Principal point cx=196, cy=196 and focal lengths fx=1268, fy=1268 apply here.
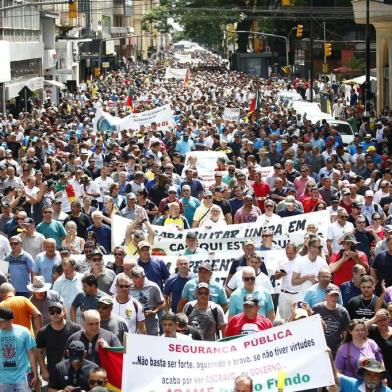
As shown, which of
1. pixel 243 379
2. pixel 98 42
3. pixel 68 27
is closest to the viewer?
pixel 243 379

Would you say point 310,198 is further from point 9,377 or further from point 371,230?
point 9,377

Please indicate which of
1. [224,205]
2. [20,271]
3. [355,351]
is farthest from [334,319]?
[224,205]

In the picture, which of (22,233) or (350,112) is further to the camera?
(350,112)

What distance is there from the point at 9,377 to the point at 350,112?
34.5 meters

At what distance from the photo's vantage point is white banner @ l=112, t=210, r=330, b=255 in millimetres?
15094

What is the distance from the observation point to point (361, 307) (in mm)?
11055

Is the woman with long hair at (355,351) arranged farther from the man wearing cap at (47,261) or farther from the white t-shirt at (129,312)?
the man wearing cap at (47,261)

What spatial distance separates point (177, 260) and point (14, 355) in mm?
2912

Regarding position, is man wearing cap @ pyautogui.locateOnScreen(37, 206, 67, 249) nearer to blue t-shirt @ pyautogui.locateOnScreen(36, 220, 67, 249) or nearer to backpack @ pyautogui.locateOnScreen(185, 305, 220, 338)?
blue t-shirt @ pyautogui.locateOnScreen(36, 220, 67, 249)

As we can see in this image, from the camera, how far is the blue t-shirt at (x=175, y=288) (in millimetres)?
12250

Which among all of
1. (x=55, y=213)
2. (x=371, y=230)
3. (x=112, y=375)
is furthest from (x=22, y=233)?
(x=112, y=375)

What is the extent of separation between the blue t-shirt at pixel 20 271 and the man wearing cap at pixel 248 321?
128 inches

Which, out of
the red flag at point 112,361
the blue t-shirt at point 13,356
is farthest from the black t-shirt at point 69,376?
the blue t-shirt at point 13,356

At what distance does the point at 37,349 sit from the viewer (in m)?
10.1
